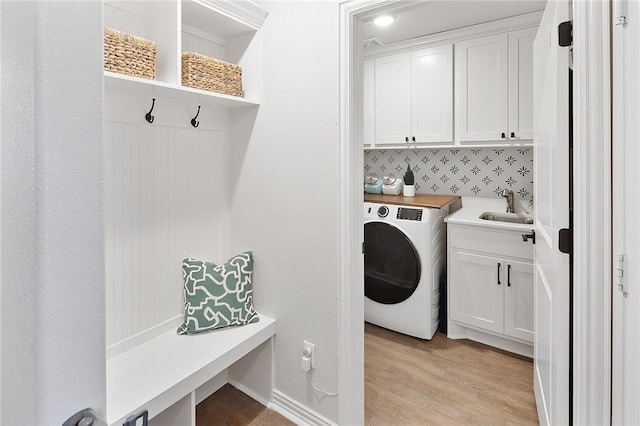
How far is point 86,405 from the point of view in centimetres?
46

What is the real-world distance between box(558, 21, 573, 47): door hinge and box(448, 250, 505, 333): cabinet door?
1.69m

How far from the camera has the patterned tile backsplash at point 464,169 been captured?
2.85 metres

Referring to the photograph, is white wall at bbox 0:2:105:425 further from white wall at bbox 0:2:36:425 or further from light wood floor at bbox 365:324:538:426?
light wood floor at bbox 365:324:538:426

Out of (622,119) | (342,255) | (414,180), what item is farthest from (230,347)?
(414,180)

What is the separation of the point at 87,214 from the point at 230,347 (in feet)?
4.54

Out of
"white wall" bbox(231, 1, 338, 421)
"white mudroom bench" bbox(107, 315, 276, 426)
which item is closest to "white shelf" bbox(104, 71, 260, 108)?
"white wall" bbox(231, 1, 338, 421)

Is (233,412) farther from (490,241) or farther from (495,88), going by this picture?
(495,88)

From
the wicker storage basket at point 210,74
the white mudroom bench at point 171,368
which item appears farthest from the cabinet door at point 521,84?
the white mudroom bench at point 171,368

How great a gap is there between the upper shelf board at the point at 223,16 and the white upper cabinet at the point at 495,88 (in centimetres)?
171

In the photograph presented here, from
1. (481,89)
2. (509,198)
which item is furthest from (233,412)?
(481,89)

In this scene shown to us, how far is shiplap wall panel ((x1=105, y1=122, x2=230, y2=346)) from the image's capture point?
1584mm

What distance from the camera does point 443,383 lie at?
A: 86.3 inches

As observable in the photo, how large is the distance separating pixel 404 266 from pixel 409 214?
394 mm

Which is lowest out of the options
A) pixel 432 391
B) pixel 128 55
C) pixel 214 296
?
pixel 432 391
